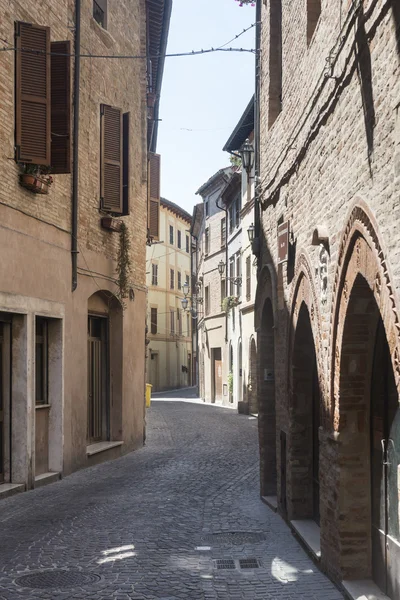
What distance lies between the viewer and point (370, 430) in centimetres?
640

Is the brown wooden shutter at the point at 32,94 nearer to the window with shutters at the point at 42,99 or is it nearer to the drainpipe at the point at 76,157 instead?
the window with shutters at the point at 42,99

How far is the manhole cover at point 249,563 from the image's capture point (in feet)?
23.6

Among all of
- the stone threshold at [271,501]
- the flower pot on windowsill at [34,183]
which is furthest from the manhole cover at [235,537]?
the flower pot on windowsill at [34,183]

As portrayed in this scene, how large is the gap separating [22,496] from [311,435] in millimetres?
4259

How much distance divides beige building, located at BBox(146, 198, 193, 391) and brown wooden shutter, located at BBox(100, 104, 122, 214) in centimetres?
3195

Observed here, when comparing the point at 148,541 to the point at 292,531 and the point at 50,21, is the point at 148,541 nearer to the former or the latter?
the point at 292,531

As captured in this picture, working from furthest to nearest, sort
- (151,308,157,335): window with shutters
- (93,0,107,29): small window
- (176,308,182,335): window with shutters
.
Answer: (176,308,182,335): window with shutters < (151,308,157,335): window with shutters < (93,0,107,29): small window

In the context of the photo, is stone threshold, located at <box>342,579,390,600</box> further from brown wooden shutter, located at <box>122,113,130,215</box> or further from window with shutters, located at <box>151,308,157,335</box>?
window with shutters, located at <box>151,308,157,335</box>

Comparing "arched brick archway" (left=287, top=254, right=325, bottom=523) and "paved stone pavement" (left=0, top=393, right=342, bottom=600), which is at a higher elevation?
"arched brick archway" (left=287, top=254, right=325, bottom=523)

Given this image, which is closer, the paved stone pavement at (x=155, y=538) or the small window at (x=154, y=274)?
the paved stone pavement at (x=155, y=538)

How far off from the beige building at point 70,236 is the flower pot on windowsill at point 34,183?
0.02 m

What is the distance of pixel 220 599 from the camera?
621 cm

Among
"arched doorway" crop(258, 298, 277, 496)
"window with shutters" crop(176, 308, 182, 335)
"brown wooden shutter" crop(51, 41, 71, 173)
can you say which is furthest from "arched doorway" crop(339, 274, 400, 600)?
"window with shutters" crop(176, 308, 182, 335)

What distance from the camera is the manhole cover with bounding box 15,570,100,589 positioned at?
21.8 ft
